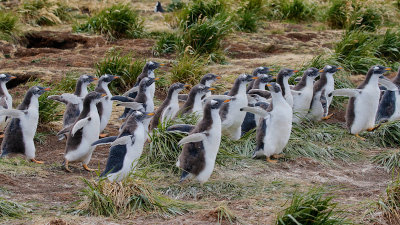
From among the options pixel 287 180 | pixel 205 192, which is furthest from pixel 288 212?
pixel 287 180

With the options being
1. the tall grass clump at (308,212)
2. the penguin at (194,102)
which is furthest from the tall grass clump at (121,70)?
the tall grass clump at (308,212)

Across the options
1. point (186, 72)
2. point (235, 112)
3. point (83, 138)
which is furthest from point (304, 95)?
point (83, 138)

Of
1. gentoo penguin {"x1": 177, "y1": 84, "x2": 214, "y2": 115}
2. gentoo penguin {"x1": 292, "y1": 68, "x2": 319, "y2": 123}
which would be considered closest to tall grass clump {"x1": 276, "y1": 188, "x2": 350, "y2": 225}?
gentoo penguin {"x1": 177, "y1": 84, "x2": 214, "y2": 115}

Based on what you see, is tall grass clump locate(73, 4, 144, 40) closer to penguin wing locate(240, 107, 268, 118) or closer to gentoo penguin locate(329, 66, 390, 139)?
gentoo penguin locate(329, 66, 390, 139)

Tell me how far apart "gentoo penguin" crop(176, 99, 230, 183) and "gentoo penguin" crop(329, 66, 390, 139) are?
2.52 meters

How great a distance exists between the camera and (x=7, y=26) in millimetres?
12281

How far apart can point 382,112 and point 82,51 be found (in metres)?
6.08

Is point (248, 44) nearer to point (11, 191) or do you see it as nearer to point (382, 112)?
point (382, 112)

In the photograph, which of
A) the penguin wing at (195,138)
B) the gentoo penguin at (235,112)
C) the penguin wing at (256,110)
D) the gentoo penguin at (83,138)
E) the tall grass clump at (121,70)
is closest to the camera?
the penguin wing at (195,138)

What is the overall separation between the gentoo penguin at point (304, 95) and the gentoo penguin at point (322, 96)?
147 millimetres

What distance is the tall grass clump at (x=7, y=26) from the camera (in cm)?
1220

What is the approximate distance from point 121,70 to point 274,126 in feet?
12.4

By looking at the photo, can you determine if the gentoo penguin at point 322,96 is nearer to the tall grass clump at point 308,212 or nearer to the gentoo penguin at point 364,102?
the gentoo penguin at point 364,102

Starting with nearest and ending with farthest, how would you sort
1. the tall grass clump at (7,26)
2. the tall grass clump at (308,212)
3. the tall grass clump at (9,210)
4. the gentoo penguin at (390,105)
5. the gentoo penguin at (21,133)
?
the tall grass clump at (308,212), the tall grass clump at (9,210), the gentoo penguin at (21,133), the gentoo penguin at (390,105), the tall grass clump at (7,26)
